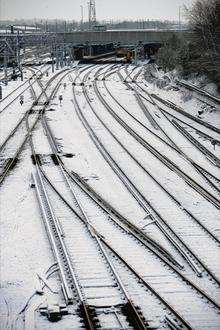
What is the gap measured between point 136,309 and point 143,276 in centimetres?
141

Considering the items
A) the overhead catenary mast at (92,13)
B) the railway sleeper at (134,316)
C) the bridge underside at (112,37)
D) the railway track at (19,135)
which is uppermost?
the overhead catenary mast at (92,13)

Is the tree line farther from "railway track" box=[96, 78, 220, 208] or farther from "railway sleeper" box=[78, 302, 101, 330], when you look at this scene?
"railway sleeper" box=[78, 302, 101, 330]

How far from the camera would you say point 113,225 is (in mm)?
13867

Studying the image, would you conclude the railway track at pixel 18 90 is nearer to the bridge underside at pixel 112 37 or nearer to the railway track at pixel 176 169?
the railway track at pixel 176 169

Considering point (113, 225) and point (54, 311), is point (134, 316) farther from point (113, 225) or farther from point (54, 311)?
point (113, 225)

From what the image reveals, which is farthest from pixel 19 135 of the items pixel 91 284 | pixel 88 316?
pixel 88 316

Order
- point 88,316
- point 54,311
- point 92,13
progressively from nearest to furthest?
point 88,316, point 54,311, point 92,13

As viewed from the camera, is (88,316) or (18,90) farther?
(18,90)

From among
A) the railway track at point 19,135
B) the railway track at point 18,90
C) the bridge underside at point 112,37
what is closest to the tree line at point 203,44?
the railway track at point 19,135

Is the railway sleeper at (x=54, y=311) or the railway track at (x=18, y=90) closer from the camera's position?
the railway sleeper at (x=54, y=311)

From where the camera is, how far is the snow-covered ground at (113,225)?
10.1m

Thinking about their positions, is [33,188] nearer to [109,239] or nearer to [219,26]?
[109,239]

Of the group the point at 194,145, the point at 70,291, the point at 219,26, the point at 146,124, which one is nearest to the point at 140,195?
the point at 70,291

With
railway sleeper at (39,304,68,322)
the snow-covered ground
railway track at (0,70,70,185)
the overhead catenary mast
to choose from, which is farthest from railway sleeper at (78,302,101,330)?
the overhead catenary mast
